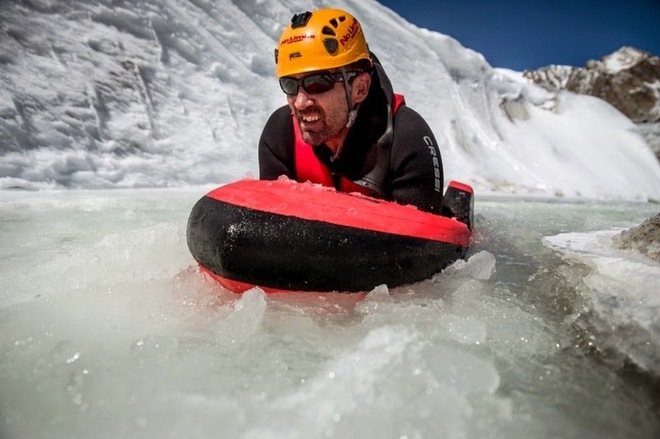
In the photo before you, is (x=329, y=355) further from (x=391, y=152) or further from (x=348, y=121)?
(x=348, y=121)

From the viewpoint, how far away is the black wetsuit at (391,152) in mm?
2383

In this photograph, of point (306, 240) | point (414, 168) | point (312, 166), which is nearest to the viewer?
point (306, 240)

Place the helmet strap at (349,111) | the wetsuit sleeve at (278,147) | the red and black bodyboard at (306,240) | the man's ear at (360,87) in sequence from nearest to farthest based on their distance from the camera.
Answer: the red and black bodyboard at (306,240), the helmet strap at (349,111), the man's ear at (360,87), the wetsuit sleeve at (278,147)

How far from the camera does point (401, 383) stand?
4.01 feet

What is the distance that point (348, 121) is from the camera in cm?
246

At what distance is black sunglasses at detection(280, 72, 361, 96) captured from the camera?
2.30 m

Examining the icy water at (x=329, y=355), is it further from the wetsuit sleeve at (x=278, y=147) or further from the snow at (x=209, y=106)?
the snow at (x=209, y=106)

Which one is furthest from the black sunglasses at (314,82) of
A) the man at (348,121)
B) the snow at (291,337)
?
the snow at (291,337)

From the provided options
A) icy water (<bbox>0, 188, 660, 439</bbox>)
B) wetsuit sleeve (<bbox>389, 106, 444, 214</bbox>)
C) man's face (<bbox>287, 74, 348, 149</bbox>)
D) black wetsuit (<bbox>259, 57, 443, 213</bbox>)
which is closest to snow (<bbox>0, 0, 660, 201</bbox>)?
black wetsuit (<bbox>259, 57, 443, 213</bbox>)

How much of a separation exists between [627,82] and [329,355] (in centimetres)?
2510

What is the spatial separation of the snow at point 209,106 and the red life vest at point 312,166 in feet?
1.11

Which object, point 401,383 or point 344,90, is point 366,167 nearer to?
point 344,90

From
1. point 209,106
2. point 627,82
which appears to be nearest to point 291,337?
point 209,106

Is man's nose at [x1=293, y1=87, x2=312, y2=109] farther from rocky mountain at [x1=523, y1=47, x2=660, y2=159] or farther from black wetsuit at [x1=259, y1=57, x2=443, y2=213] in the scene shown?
rocky mountain at [x1=523, y1=47, x2=660, y2=159]
